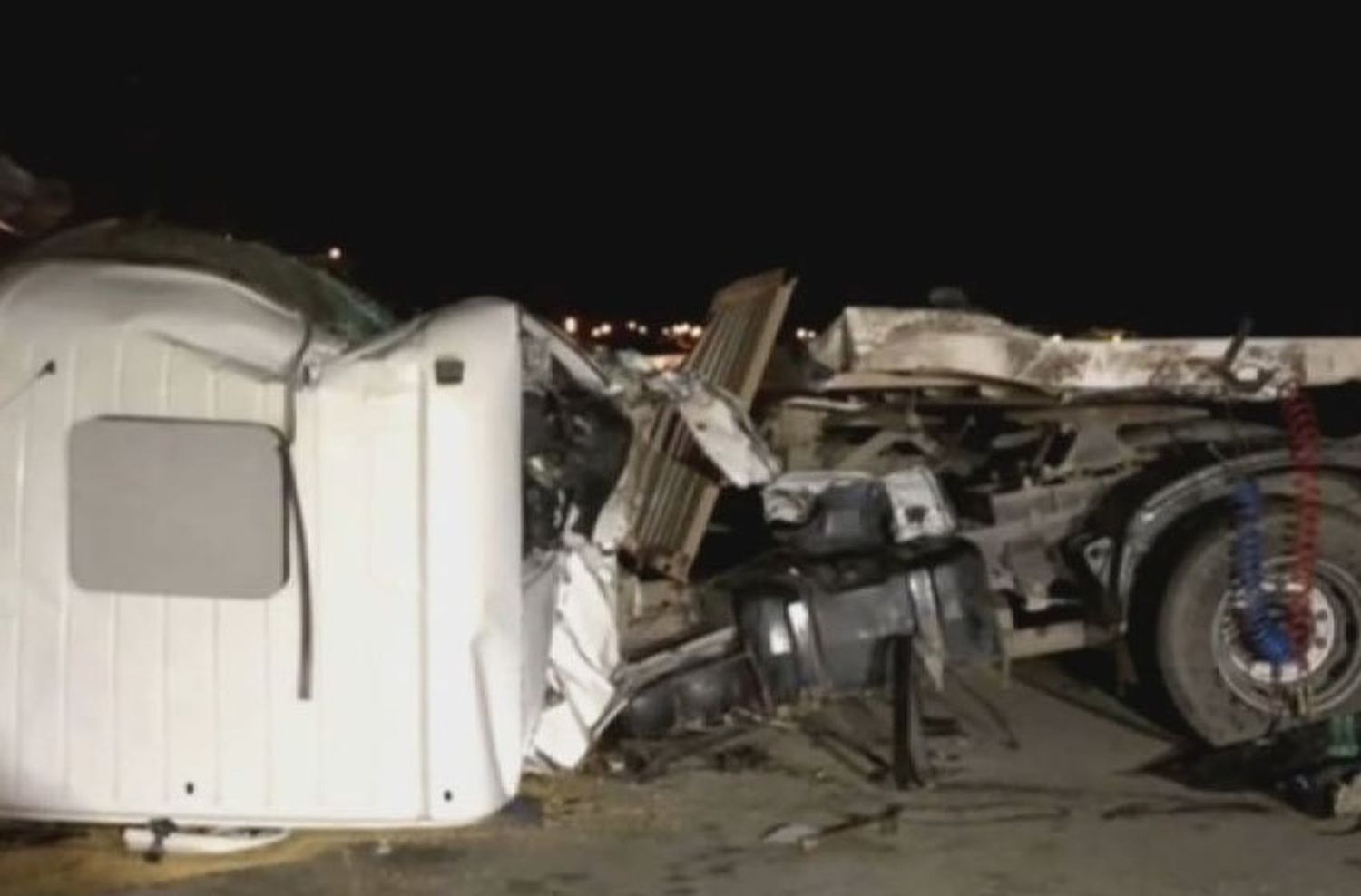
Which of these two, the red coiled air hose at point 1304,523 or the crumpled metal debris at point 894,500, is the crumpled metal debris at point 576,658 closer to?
the crumpled metal debris at point 894,500

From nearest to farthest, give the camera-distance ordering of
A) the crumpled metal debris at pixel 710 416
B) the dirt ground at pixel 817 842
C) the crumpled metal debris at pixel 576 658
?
1. the dirt ground at pixel 817 842
2. the crumpled metal debris at pixel 576 658
3. the crumpled metal debris at pixel 710 416

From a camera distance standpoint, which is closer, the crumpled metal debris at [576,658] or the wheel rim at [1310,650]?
the crumpled metal debris at [576,658]

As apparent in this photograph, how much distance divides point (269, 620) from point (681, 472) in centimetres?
248

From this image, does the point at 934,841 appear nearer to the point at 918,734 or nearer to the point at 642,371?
the point at 918,734

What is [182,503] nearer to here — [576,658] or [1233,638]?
[576,658]

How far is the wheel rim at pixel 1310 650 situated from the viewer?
9.58 m

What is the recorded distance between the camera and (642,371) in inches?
353

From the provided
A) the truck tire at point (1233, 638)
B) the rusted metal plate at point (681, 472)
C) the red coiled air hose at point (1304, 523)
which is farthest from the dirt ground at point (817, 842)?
the rusted metal plate at point (681, 472)

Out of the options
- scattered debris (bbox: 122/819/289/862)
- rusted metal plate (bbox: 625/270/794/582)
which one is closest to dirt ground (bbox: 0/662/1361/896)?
scattered debris (bbox: 122/819/289/862)

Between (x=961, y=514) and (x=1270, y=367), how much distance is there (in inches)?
52.6

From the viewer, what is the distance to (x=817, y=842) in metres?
8.30

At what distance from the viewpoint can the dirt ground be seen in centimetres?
775

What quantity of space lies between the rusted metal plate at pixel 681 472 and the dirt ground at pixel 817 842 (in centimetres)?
82

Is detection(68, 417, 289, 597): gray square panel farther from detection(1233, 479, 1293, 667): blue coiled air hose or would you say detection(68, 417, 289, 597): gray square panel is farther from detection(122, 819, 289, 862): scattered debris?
detection(1233, 479, 1293, 667): blue coiled air hose
